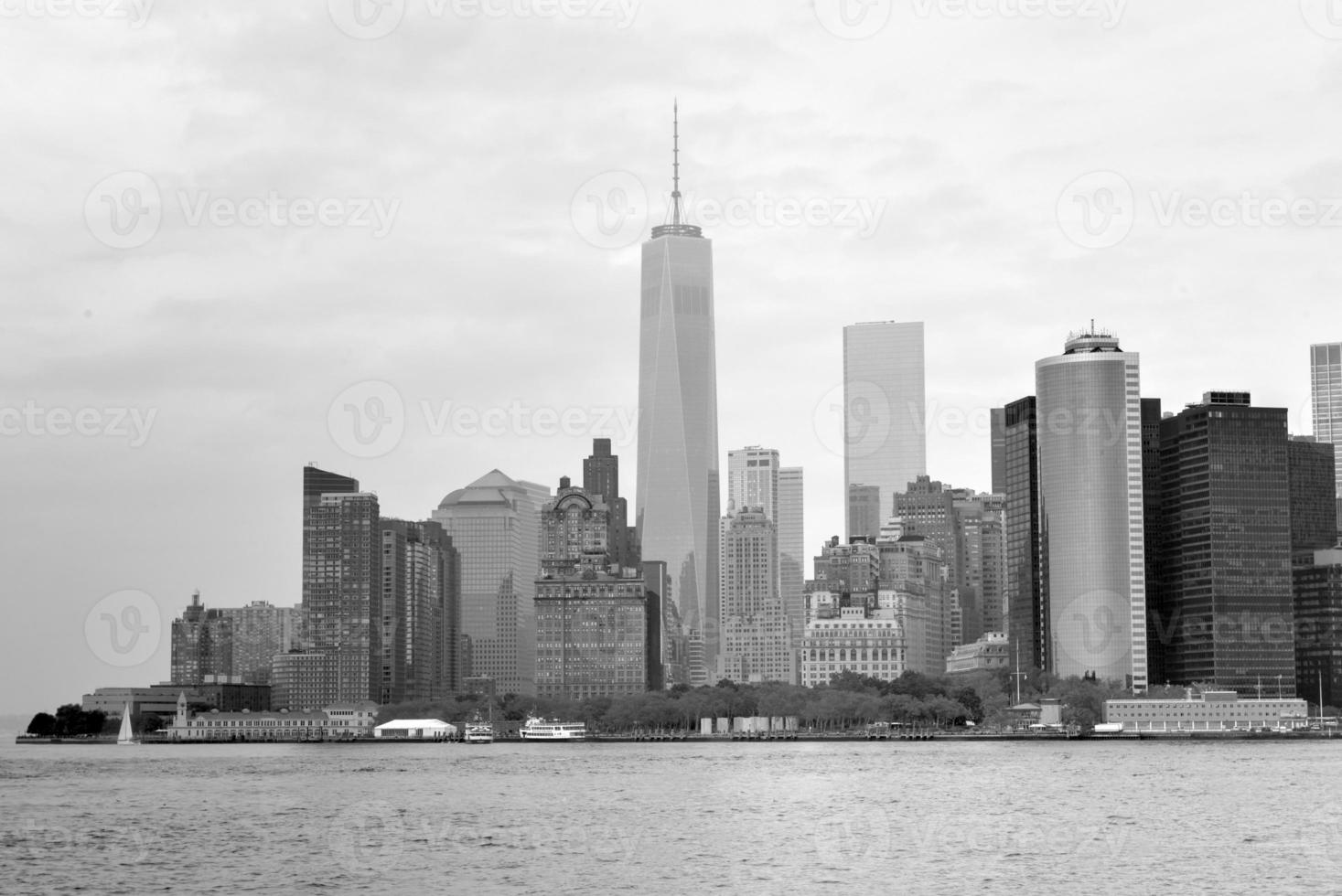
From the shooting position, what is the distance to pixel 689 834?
103 metres

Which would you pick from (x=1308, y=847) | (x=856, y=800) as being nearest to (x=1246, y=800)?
(x=856, y=800)

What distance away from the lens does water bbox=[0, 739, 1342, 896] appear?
8156 centimetres

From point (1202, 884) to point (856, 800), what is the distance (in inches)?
→ 1959

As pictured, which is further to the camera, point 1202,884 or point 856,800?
point 856,800

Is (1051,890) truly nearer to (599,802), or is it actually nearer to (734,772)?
(599,802)

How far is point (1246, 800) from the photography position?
415 ft

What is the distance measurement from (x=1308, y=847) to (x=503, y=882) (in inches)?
1577

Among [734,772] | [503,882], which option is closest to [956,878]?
[503,882]

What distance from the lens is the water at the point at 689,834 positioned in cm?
8156

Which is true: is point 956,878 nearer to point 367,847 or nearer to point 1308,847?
point 1308,847

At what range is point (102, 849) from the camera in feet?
315

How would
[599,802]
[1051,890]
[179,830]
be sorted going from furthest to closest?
[599,802]
[179,830]
[1051,890]

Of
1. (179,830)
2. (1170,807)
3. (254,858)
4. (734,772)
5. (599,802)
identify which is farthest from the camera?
(734,772)

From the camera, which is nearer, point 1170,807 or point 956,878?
point 956,878
